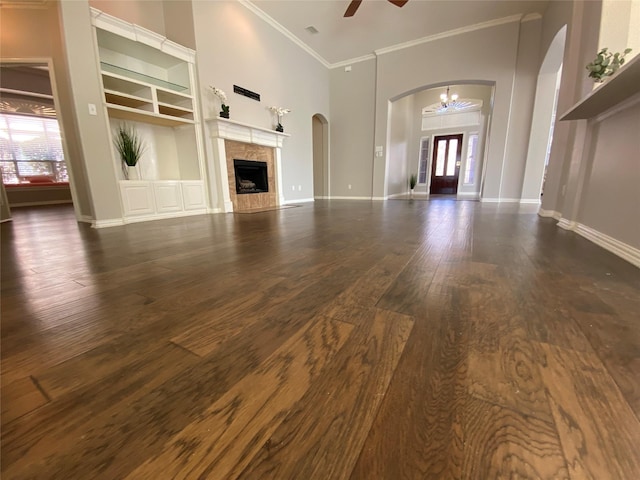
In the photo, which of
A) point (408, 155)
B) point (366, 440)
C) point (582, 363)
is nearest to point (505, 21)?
point (408, 155)

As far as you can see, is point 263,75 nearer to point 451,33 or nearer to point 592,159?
point 451,33

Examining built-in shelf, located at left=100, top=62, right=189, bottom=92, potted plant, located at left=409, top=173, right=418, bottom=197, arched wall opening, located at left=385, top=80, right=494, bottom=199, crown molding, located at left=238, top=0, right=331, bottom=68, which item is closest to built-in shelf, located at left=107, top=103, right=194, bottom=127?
built-in shelf, located at left=100, top=62, right=189, bottom=92

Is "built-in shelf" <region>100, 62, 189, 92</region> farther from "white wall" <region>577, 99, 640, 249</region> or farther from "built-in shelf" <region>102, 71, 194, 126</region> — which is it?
"white wall" <region>577, 99, 640, 249</region>

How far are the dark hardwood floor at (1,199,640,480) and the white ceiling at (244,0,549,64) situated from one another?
194 inches

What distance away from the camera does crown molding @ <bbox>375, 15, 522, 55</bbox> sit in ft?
15.4

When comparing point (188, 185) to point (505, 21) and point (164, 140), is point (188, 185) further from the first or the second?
point (505, 21)

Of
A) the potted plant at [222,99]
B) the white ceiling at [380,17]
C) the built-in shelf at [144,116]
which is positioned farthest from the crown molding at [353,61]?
the built-in shelf at [144,116]

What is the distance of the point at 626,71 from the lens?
126cm

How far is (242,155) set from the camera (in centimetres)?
433

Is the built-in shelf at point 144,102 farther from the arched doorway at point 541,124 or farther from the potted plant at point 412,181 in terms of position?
the potted plant at point 412,181

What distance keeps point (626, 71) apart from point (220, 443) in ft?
7.22

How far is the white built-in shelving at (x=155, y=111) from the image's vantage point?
311 centimetres

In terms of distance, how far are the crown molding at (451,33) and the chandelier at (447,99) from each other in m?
1.74

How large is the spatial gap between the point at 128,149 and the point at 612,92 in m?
4.54
